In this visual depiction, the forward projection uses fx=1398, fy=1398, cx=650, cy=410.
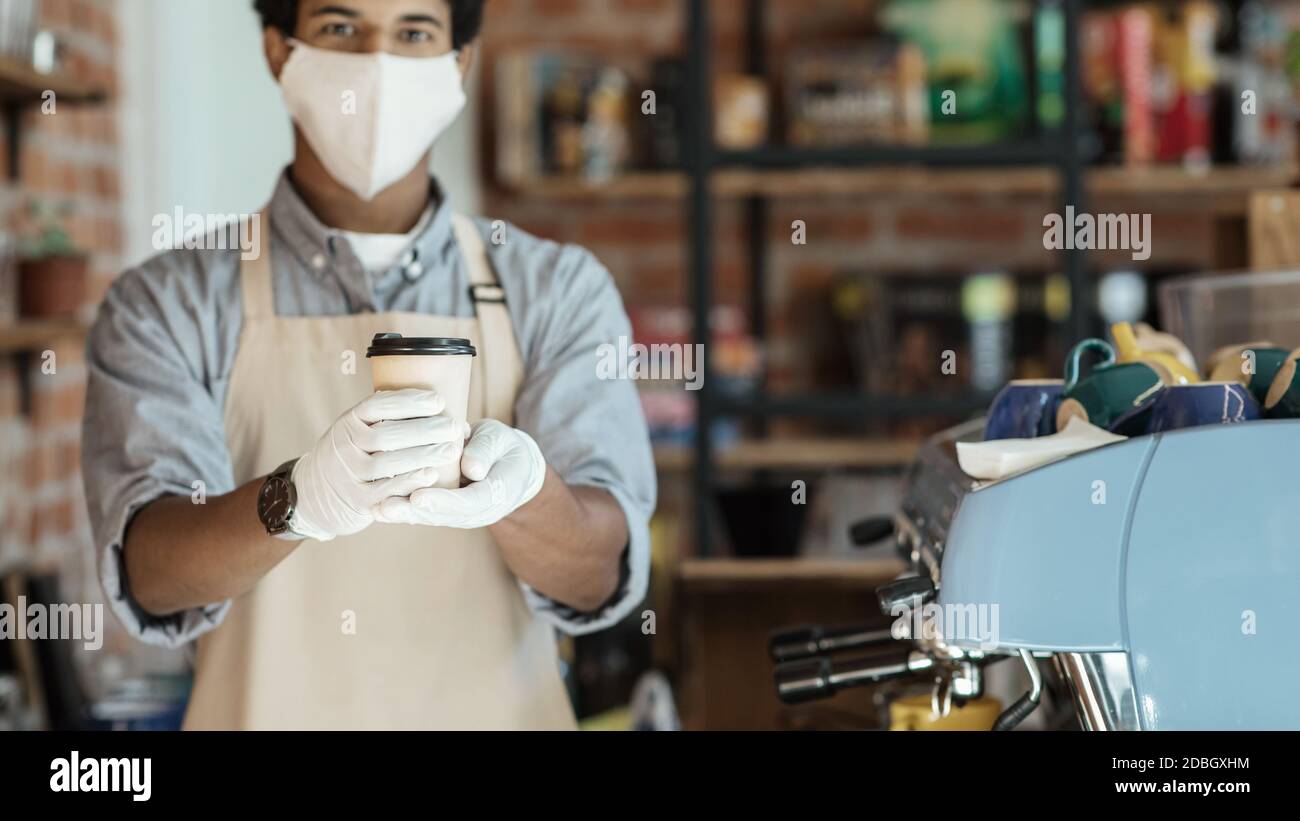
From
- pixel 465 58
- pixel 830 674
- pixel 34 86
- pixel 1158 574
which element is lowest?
pixel 830 674

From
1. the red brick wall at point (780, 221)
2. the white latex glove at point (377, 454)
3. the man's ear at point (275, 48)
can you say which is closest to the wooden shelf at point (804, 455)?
the red brick wall at point (780, 221)

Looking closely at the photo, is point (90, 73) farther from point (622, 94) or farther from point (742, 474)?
point (742, 474)

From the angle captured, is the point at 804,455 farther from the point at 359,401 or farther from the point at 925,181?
the point at 359,401

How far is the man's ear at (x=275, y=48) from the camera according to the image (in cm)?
117

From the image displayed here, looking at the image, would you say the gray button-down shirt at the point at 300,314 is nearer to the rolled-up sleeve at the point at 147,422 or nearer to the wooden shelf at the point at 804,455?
the rolled-up sleeve at the point at 147,422

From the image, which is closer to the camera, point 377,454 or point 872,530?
point 377,454

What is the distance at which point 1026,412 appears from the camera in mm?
907

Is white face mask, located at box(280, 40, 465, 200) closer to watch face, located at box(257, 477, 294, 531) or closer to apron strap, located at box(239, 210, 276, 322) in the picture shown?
apron strap, located at box(239, 210, 276, 322)

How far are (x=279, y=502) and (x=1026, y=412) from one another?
483 mm

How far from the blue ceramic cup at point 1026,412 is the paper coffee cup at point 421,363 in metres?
0.36

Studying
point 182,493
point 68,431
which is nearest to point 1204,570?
point 182,493

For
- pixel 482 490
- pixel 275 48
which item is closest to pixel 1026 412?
pixel 482 490

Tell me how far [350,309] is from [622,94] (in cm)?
190
